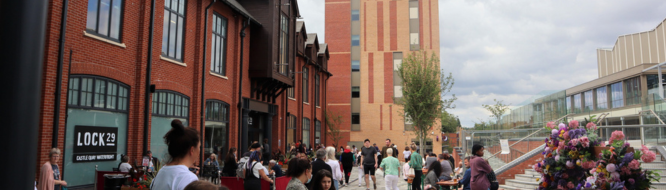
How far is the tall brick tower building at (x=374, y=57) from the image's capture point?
41625 mm

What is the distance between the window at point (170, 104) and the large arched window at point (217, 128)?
151 cm

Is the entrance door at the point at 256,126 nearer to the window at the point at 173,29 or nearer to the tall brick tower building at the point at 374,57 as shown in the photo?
the window at the point at 173,29

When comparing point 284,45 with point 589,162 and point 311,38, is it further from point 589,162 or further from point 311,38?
point 589,162

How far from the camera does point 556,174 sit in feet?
22.2

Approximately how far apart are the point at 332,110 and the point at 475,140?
24640 mm

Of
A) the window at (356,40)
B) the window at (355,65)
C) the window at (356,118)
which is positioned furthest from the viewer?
the window at (356,40)

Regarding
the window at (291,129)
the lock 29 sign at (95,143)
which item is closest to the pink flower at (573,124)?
the lock 29 sign at (95,143)

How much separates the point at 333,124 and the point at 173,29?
25.3 m

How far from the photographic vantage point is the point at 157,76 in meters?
14.7

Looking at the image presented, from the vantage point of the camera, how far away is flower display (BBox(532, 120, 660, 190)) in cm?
591

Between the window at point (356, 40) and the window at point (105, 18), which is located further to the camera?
the window at point (356, 40)

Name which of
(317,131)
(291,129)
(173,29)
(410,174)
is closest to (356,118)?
(317,131)

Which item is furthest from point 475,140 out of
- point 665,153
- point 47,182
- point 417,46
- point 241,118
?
point 417,46

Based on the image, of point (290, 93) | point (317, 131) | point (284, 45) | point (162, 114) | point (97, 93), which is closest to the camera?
point (97, 93)
